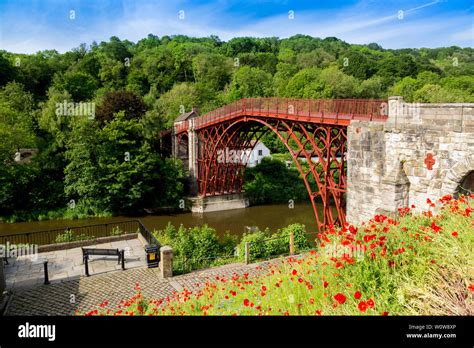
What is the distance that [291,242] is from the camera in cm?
1392

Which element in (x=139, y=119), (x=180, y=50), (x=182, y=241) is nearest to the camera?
(x=182, y=241)

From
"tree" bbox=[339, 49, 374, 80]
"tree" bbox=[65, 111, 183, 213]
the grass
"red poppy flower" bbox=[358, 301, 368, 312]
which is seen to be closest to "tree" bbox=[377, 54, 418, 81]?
"tree" bbox=[339, 49, 374, 80]

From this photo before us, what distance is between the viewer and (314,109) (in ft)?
56.4

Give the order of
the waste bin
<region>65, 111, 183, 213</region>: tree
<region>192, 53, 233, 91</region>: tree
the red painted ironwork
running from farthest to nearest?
Answer: 1. <region>192, 53, 233, 91</region>: tree
2. <region>65, 111, 183, 213</region>: tree
3. the red painted ironwork
4. the waste bin

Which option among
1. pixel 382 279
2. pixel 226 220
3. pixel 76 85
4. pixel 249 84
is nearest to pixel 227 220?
pixel 226 220

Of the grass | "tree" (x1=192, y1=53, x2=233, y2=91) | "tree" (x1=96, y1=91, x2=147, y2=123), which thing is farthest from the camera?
"tree" (x1=192, y1=53, x2=233, y2=91)

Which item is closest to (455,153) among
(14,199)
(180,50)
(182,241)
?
(182,241)

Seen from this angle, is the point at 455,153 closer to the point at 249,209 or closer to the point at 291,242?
the point at 291,242

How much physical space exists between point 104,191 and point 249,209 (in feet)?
36.1

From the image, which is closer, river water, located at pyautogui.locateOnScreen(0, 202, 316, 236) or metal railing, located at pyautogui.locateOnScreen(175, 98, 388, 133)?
metal railing, located at pyautogui.locateOnScreen(175, 98, 388, 133)

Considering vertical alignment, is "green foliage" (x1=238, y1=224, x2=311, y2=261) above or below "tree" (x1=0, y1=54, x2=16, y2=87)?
below

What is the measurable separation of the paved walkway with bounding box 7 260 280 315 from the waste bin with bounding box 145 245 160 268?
0.20m

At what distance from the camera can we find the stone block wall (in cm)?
911

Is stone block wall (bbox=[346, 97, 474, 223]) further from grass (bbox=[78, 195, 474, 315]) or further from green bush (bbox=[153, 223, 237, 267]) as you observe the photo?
green bush (bbox=[153, 223, 237, 267])
